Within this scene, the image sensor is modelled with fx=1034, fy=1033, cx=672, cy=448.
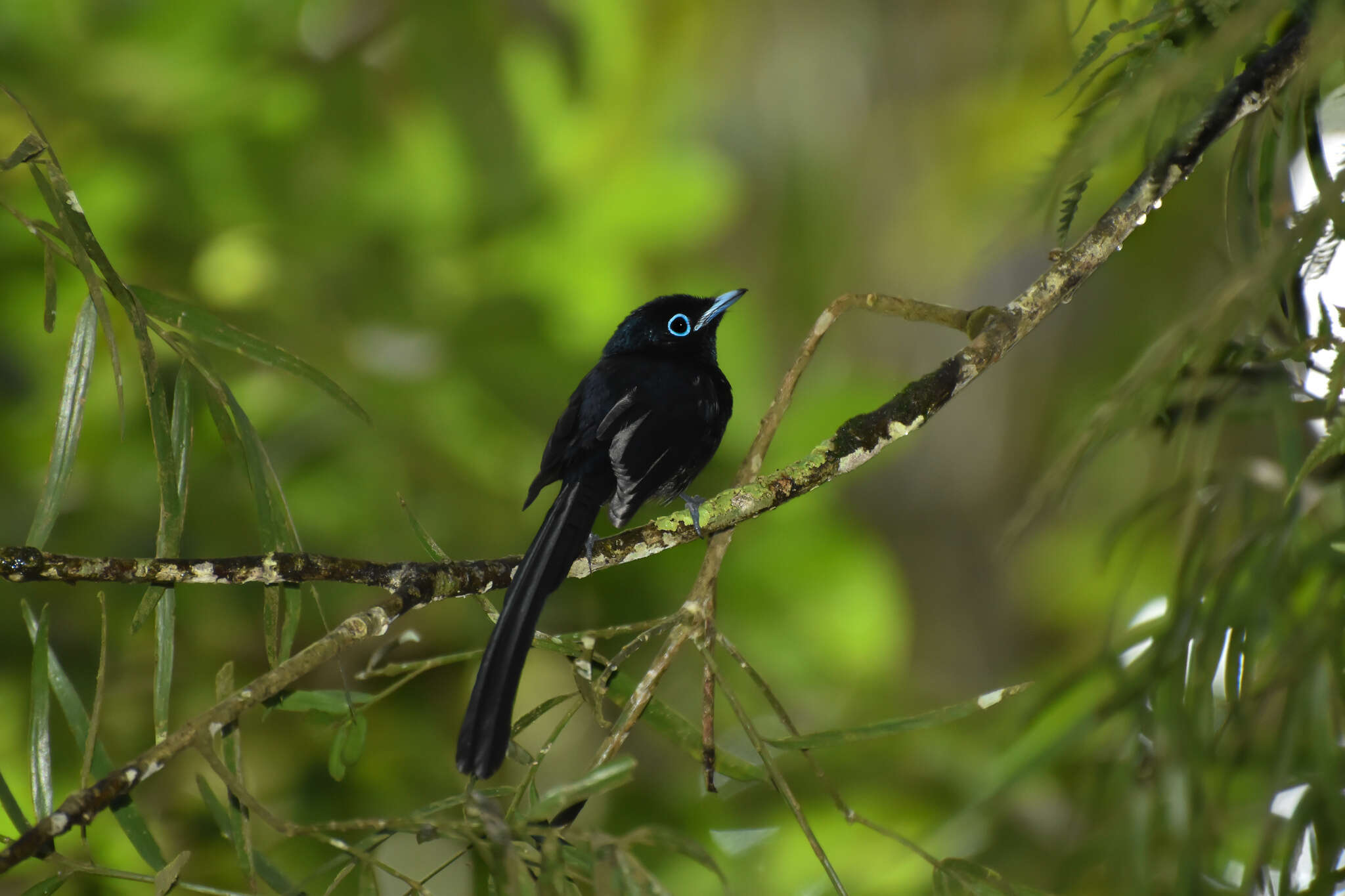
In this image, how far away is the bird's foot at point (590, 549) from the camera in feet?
4.39

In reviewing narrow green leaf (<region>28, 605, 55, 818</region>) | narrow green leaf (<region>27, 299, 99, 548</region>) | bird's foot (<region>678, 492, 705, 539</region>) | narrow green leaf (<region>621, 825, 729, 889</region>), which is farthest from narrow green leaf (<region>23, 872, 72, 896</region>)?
bird's foot (<region>678, 492, 705, 539</region>)

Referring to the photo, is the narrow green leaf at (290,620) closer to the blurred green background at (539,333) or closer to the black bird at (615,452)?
the black bird at (615,452)

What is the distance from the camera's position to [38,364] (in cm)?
306

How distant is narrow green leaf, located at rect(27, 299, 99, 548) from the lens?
1.10m

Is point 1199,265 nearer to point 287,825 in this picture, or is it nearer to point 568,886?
point 568,886

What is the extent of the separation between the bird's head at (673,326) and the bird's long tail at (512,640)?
778 millimetres

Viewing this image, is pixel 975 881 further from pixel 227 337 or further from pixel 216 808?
pixel 227 337

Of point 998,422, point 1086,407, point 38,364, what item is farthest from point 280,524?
point 998,422

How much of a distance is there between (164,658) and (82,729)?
0.19 meters

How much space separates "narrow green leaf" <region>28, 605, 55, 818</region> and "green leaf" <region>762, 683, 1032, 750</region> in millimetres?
844

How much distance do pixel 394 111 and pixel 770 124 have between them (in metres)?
1.35

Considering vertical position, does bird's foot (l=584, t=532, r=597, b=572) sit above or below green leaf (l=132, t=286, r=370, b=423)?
below

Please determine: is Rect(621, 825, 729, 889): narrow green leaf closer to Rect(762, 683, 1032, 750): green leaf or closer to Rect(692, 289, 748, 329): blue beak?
Rect(762, 683, 1032, 750): green leaf

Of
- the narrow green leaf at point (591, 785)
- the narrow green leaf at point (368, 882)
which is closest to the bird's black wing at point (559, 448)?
the narrow green leaf at point (368, 882)
